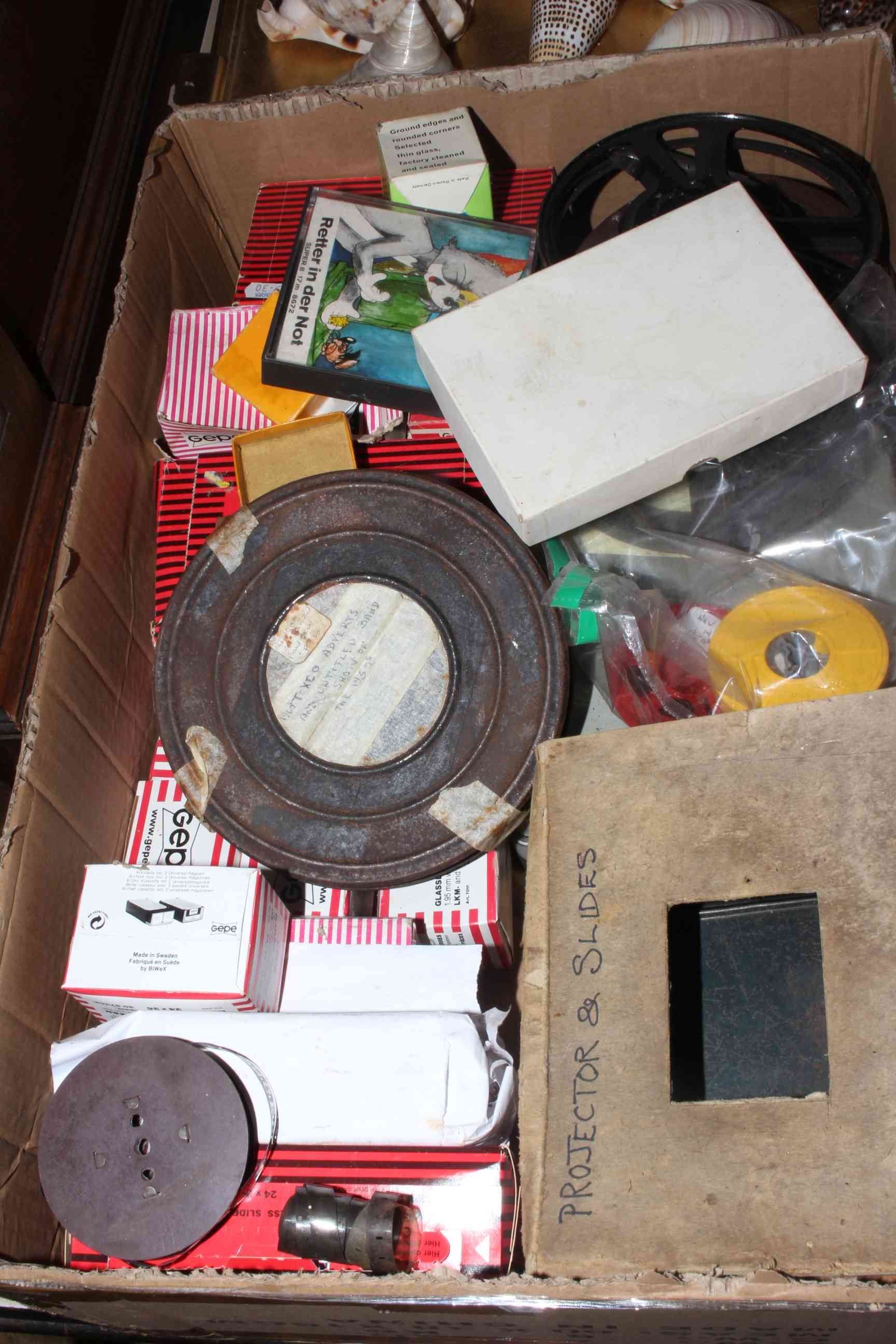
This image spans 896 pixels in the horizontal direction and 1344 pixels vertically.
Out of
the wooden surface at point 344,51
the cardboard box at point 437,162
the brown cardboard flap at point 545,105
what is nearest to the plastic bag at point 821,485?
the brown cardboard flap at point 545,105

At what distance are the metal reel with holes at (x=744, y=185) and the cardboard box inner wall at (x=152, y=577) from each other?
11 cm

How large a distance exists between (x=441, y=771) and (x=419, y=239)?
675mm

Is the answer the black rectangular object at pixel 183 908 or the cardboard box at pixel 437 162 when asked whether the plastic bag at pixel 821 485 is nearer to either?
the cardboard box at pixel 437 162

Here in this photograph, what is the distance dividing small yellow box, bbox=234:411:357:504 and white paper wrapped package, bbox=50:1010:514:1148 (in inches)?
23.1

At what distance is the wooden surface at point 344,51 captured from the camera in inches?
66.0

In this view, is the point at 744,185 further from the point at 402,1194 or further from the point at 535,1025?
the point at 402,1194

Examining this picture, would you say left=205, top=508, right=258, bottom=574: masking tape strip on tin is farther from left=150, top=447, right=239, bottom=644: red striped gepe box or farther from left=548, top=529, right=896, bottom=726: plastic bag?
left=548, top=529, right=896, bottom=726: plastic bag

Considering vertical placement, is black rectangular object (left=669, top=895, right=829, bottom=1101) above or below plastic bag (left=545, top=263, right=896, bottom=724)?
below

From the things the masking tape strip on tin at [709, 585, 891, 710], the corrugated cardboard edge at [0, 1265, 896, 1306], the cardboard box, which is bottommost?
the corrugated cardboard edge at [0, 1265, 896, 1306]

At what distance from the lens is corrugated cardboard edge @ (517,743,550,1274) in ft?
2.33

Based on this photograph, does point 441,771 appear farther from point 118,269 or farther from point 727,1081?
point 118,269

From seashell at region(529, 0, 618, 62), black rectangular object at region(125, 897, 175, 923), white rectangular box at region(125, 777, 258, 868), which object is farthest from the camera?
seashell at region(529, 0, 618, 62)

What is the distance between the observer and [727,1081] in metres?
0.83

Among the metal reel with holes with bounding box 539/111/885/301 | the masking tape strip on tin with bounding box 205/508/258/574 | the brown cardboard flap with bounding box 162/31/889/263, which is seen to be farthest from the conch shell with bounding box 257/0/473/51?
the masking tape strip on tin with bounding box 205/508/258/574
